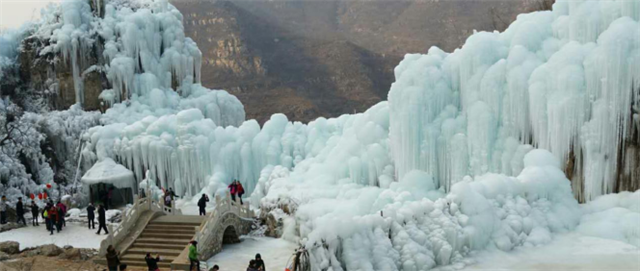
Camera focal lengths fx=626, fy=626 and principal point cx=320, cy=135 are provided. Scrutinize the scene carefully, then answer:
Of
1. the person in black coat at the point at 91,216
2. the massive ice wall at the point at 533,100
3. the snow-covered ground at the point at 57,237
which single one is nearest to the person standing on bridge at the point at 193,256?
the snow-covered ground at the point at 57,237

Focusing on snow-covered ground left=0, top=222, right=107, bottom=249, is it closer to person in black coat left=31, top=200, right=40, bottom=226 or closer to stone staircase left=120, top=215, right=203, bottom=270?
person in black coat left=31, top=200, right=40, bottom=226

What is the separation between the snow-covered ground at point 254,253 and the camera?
681 inches

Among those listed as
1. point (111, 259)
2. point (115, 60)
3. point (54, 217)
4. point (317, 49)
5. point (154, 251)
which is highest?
point (317, 49)

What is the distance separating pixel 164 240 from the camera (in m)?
19.1

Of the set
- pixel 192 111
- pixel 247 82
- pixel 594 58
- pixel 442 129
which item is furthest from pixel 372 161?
pixel 247 82

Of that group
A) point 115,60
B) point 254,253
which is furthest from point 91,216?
point 115,60

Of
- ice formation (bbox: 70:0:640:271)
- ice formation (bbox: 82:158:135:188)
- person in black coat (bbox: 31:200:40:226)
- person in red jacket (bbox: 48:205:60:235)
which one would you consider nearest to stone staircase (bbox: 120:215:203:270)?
ice formation (bbox: 70:0:640:271)

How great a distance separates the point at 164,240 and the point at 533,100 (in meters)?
11.7

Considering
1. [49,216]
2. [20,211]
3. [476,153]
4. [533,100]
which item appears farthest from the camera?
[20,211]

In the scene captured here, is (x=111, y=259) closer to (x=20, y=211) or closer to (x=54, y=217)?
(x=54, y=217)

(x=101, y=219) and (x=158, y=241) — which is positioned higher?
(x=101, y=219)

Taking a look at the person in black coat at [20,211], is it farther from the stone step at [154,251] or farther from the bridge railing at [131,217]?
the stone step at [154,251]

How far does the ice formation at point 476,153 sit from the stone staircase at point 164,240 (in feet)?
9.71

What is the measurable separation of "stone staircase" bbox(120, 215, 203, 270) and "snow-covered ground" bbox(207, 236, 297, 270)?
3.75 feet
